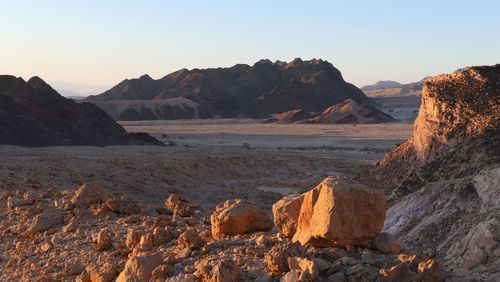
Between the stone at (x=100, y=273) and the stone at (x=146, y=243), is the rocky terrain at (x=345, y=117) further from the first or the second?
the stone at (x=100, y=273)

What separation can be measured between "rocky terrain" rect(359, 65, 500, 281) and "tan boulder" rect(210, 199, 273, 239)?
75.4 inches

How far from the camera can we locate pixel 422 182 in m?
11.8

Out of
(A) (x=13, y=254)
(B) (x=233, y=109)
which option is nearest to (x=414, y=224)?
(A) (x=13, y=254)

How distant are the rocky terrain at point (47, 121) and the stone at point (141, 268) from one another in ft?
79.5

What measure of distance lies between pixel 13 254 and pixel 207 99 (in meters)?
77.5

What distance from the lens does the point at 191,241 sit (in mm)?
5688

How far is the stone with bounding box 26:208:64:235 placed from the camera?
8.23m

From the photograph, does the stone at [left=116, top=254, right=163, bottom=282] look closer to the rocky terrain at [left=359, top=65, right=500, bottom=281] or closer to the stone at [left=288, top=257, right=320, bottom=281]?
the stone at [left=288, top=257, right=320, bottom=281]

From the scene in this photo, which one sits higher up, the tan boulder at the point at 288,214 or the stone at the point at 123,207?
the tan boulder at the point at 288,214

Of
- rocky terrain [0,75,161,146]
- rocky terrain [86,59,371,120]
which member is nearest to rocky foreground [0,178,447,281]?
rocky terrain [0,75,161,146]

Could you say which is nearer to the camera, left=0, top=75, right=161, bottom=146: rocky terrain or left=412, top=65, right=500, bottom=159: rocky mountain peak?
left=412, top=65, right=500, bottom=159: rocky mountain peak

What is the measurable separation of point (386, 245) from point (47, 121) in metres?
30.8

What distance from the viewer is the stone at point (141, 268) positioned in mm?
5426

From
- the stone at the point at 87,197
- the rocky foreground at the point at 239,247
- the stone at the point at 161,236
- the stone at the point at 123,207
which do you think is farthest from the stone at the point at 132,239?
the stone at the point at 87,197
